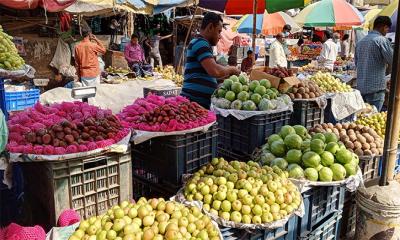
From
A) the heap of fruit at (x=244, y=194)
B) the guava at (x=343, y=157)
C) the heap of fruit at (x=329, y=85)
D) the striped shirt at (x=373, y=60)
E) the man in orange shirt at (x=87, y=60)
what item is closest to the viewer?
the heap of fruit at (x=244, y=194)

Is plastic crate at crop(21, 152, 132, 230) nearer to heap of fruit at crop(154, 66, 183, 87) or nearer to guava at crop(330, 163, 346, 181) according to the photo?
guava at crop(330, 163, 346, 181)

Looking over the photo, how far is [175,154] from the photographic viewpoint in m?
2.93

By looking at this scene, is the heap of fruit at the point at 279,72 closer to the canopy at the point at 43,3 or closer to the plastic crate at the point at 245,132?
the plastic crate at the point at 245,132

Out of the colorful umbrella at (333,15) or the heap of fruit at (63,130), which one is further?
the colorful umbrella at (333,15)

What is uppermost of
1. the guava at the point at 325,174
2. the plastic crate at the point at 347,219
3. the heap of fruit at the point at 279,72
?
the heap of fruit at the point at 279,72

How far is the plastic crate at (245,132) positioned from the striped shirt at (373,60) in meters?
2.43

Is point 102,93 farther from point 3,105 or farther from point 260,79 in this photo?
point 260,79

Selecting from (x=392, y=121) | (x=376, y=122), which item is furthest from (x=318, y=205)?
(x=376, y=122)

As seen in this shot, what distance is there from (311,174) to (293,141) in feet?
1.54

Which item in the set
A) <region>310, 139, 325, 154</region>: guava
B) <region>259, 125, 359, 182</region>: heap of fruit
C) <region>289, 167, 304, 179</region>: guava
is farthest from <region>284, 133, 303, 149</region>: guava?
<region>289, 167, 304, 179</region>: guava

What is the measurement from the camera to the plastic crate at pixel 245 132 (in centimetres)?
374

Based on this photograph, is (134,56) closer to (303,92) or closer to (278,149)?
(303,92)

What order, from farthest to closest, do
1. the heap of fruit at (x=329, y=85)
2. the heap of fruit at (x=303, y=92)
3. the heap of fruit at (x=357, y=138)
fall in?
1. the heap of fruit at (x=329, y=85)
2. the heap of fruit at (x=303, y=92)
3. the heap of fruit at (x=357, y=138)

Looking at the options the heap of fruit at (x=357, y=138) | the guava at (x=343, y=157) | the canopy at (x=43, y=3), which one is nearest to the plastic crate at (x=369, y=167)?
the heap of fruit at (x=357, y=138)
